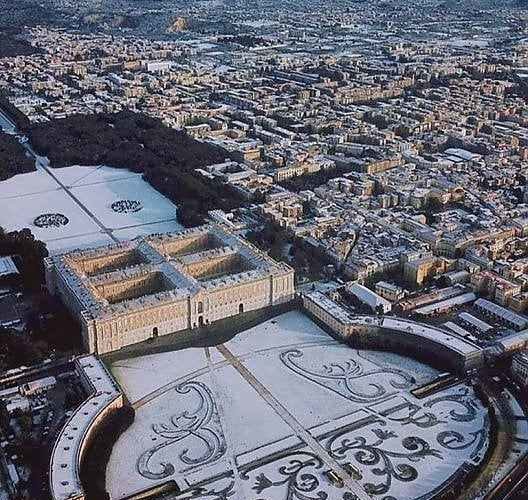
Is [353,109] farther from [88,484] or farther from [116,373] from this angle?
[88,484]

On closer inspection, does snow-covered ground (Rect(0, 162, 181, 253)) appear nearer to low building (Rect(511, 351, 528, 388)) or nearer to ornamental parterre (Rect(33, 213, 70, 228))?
ornamental parterre (Rect(33, 213, 70, 228))

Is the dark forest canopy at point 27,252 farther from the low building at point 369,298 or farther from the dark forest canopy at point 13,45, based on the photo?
the dark forest canopy at point 13,45

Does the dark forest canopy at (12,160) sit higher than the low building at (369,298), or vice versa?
the low building at (369,298)

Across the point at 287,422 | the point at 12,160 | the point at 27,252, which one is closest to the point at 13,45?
the point at 12,160

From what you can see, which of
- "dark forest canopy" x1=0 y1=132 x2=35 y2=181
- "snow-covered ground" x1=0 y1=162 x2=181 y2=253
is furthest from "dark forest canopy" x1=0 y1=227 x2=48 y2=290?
"dark forest canopy" x1=0 y1=132 x2=35 y2=181

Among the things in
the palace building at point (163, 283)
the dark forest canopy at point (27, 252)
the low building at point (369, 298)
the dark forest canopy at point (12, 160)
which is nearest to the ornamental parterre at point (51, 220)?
the dark forest canopy at point (27, 252)

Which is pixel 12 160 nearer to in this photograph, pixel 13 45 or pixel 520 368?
pixel 520 368
